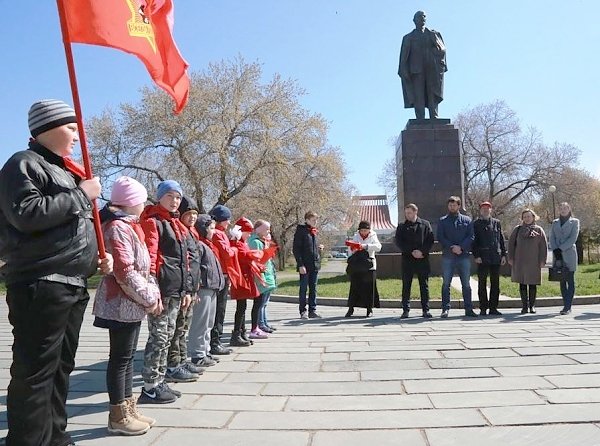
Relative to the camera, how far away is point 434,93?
14.6m

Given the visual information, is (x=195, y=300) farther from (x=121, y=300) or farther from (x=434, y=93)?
(x=434, y=93)

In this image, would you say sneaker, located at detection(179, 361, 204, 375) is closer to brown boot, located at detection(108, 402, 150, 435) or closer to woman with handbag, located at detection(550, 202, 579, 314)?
brown boot, located at detection(108, 402, 150, 435)

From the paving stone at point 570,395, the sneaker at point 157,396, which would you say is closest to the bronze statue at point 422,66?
the paving stone at point 570,395

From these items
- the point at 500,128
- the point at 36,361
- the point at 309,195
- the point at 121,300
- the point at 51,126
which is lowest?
the point at 36,361

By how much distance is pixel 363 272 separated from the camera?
29.6ft

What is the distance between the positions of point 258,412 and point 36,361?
1602 millimetres

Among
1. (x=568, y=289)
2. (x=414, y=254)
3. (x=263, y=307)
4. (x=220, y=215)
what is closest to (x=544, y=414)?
(x=220, y=215)

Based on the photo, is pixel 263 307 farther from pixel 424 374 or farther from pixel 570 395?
pixel 570 395

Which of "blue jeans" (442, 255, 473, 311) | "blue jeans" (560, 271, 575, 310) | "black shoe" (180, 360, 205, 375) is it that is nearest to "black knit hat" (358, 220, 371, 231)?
"blue jeans" (442, 255, 473, 311)

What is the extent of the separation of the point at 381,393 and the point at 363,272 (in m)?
4.93

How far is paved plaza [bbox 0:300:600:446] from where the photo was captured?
10.5 feet

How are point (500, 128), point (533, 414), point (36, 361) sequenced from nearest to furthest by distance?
point (36, 361) < point (533, 414) < point (500, 128)

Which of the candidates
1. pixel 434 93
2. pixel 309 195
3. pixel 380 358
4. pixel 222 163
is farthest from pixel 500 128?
pixel 380 358

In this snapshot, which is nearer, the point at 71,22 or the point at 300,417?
the point at 71,22
